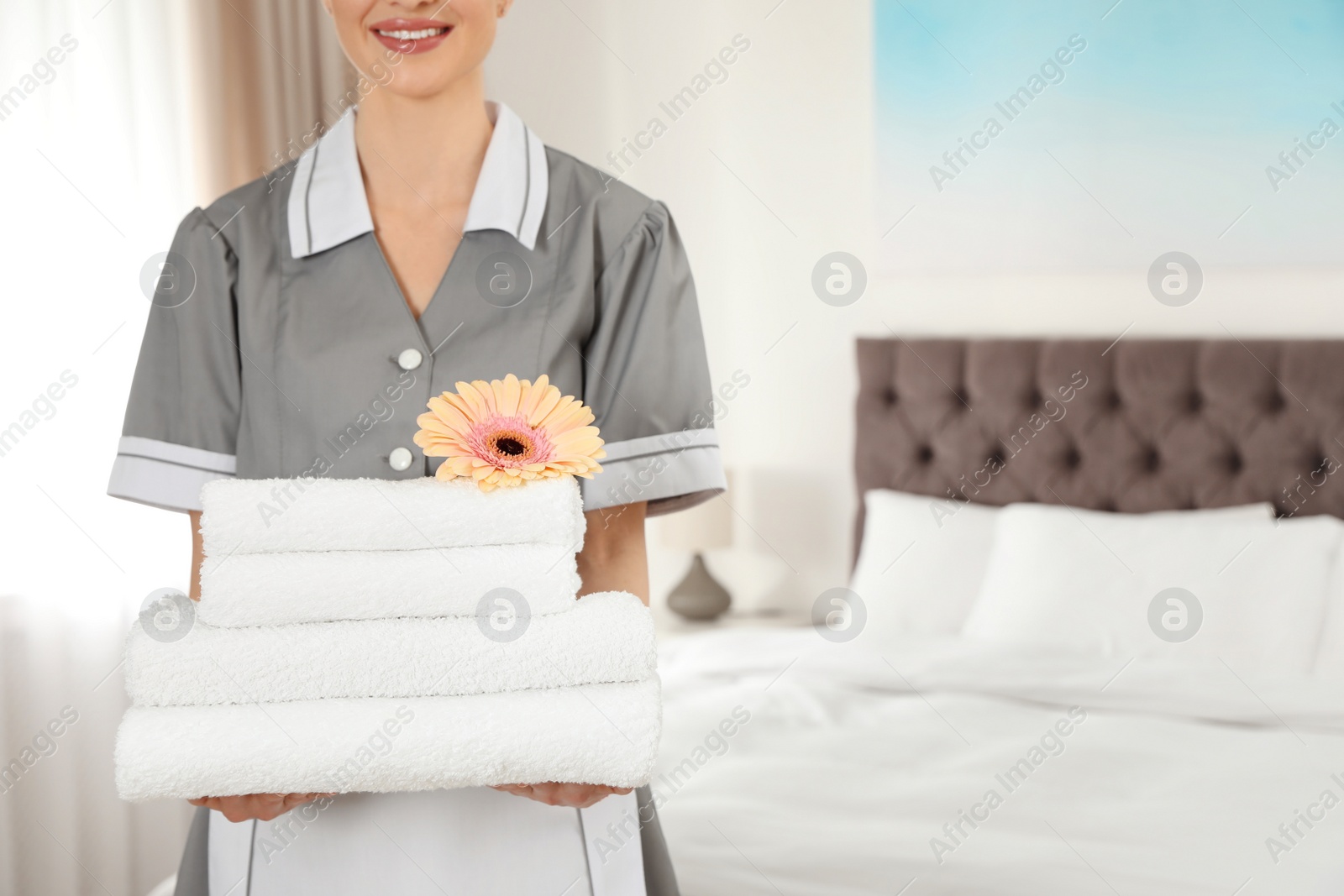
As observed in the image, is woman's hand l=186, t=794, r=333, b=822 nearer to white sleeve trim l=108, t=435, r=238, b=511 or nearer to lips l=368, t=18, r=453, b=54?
white sleeve trim l=108, t=435, r=238, b=511

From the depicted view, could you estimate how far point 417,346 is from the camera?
933mm

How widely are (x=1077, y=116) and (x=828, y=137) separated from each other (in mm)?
600

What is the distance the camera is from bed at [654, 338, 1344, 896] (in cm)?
154

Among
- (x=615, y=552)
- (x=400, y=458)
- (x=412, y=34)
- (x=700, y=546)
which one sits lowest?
(x=700, y=546)

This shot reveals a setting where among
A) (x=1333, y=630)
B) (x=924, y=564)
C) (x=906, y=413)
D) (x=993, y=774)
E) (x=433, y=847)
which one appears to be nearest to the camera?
(x=433, y=847)

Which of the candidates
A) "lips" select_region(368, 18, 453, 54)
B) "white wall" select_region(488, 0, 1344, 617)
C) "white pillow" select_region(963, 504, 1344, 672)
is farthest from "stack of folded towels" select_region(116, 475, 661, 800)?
"white wall" select_region(488, 0, 1344, 617)

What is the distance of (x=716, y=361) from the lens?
9.69ft

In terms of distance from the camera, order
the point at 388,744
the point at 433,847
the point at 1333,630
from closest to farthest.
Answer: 1. the point at 388,744
2. the point at 433,847
3. the point at 1333,630

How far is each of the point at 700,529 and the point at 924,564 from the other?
581 millimetres

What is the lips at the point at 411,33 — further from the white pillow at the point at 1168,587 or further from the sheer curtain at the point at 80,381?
the white pillow at the point at 1168,587

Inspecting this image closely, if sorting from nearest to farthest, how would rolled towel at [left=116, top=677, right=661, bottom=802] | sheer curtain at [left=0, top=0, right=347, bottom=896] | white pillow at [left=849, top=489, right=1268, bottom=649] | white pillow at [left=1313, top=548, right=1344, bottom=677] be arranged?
rolled towel at [left=116, top=677, right=661, bottom=802], sheer curtain at [left=0, top=0, right=347, bottom=896], white pillow at [left=1313, top=548, right=1344, bottom=677], white pillow at [left=849, top=489, right=1268, bottom=649]

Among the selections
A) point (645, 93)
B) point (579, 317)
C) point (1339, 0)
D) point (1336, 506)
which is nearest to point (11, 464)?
point (579, 317)

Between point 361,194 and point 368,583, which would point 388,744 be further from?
point 361,194

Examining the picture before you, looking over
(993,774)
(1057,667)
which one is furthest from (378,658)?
(1057,667)
